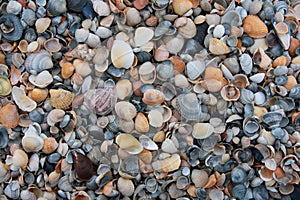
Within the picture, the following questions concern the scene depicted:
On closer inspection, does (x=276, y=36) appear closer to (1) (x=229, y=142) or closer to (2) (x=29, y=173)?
(1) (x=229, y=142)

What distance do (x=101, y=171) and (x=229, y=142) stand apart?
15.0 inches

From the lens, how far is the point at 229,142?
53.5 inches

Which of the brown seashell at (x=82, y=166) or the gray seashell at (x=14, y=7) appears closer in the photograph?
the brown seashell at (x=82, y=166)

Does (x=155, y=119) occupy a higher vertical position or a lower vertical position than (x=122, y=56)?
lower

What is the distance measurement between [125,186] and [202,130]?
0.27 m

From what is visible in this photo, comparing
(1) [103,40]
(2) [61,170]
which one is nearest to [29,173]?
(2) [61,170]

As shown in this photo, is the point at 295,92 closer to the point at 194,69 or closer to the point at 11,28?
the point at 194,69

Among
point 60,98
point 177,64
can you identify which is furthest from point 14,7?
point 177,64

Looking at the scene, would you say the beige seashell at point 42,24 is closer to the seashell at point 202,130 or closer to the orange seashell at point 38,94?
the orange seashell at point 38,94

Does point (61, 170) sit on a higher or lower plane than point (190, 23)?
lower

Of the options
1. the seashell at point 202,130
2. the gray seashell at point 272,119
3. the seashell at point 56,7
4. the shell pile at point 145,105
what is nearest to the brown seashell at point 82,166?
the shell pile at point 145,105

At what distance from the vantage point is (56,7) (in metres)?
1.39

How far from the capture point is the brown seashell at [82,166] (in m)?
1.31

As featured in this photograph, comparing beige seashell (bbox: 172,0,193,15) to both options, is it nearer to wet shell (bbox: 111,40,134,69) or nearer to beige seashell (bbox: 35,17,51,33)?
wet shell (bbox: 111,40,134,69)
